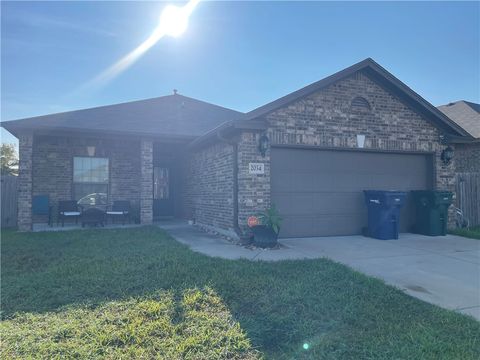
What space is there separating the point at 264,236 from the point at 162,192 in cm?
766

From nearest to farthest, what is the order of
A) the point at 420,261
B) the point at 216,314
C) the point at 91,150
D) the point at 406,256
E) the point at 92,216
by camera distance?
the point at 216,314 → the point at 420,261 → the point at 406,256 → the point at 92,216 → the point at 91,150

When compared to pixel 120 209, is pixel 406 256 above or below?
below

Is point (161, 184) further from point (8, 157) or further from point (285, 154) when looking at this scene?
point (8, 157)

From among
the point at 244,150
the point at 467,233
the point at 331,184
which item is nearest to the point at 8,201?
the point at 244,150

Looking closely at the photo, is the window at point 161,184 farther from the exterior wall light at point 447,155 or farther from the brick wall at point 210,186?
the exterior wall light at point 447,155

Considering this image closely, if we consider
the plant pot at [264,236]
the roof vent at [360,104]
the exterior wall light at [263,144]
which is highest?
the roof vent at [360,104]

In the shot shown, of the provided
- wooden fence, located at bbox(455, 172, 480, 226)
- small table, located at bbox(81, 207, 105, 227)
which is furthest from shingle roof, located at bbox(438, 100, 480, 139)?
small table, located at bbox(81, 207, 105, 227)

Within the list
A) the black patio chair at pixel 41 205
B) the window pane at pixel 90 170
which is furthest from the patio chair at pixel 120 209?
the black patio chair at pixel 41 205

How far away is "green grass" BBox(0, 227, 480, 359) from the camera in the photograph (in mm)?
2951

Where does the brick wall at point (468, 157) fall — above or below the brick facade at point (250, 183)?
above

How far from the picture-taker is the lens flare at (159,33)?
7.32m

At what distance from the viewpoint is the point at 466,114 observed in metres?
15.8

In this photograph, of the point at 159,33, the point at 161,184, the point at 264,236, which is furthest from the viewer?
the point at 161,184

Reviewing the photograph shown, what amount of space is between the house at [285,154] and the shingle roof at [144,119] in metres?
0.07
